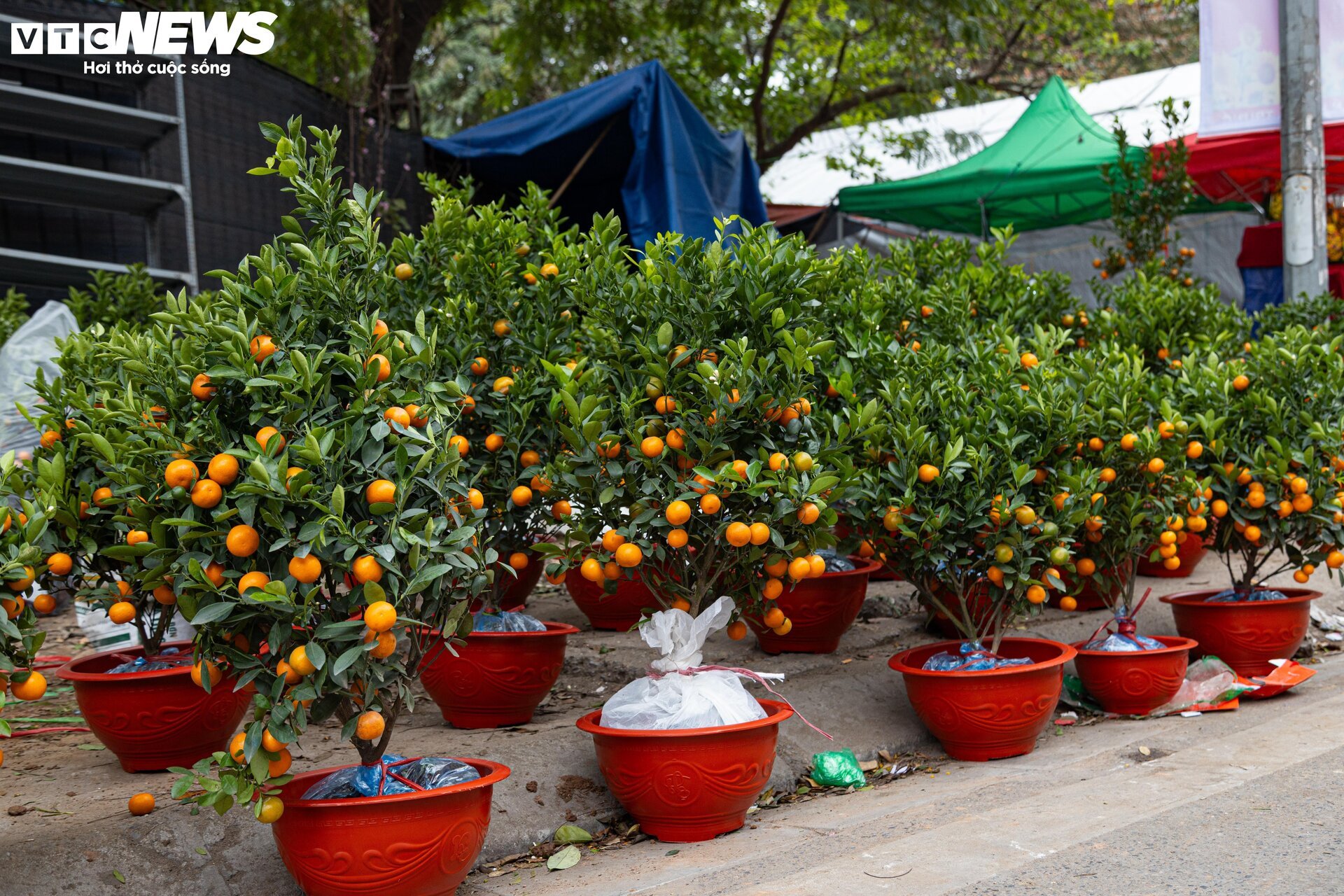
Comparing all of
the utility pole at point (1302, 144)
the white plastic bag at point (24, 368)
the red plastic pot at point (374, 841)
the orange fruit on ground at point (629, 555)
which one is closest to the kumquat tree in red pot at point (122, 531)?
the red plastic pot at point (374, 841)

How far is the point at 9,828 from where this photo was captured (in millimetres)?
3205

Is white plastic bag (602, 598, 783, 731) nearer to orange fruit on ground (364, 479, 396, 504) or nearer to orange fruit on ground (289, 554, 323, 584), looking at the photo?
orange fruit on ground (364, 479, 396, 504)

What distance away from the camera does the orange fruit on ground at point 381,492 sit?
8.96 feet

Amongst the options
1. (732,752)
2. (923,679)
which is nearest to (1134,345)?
(923,679)

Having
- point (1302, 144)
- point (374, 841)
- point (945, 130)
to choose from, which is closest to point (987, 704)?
point (374, 841)

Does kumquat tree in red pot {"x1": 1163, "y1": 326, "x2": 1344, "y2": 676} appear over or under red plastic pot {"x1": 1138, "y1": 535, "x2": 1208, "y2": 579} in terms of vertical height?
over

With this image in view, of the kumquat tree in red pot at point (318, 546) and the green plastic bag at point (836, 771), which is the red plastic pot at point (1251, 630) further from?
the kumquat tree in red pot at point (318, 546)

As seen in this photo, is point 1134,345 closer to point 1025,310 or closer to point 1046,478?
point 1025,310

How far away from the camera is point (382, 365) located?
2984 mm

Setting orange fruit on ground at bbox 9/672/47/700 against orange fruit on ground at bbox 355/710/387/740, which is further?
orange fruit on ground at bbox 355/710/387/740

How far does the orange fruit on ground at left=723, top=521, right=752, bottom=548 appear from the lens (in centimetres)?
350

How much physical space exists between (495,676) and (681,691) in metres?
0.91

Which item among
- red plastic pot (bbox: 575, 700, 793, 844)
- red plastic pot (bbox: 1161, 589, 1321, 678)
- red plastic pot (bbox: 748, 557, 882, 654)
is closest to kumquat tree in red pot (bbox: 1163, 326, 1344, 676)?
red plastic pot (bbox: 1161, 589, 1321, 678)

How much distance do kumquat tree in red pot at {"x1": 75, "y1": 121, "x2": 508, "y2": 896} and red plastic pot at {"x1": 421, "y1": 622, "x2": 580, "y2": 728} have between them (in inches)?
38.2
